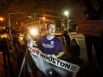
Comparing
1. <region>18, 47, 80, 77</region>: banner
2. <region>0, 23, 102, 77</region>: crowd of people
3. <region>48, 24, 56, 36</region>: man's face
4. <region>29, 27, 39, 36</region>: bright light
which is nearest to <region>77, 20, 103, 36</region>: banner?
<region>0, 23, 102, 77</region>: crowd of people

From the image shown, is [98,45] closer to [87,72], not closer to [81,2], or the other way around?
[87,72]

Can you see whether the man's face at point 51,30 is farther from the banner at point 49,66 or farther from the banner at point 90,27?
the banner at point 90,27

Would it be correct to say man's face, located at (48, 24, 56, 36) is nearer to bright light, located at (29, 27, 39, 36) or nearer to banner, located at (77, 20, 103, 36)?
bright light, located at (29, 27, 39, 36)

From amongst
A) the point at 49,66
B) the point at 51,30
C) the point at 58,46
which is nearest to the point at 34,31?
the point at 51,30

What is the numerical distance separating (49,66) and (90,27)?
1.31 meters

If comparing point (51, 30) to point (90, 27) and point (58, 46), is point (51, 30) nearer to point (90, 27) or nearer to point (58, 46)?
point (58, 46)

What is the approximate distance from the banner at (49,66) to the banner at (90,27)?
88 centimetres

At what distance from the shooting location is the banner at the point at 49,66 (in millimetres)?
5754

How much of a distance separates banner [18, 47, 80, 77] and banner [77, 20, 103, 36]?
88 cm

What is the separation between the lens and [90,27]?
6.04 meters

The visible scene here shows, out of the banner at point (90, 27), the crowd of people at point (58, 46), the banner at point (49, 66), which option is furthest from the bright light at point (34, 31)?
the banner at point (90, 27)

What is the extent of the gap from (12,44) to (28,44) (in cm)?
66

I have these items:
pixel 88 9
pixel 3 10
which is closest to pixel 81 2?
pixel 88 9

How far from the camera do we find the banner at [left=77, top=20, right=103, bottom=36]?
595 cm
